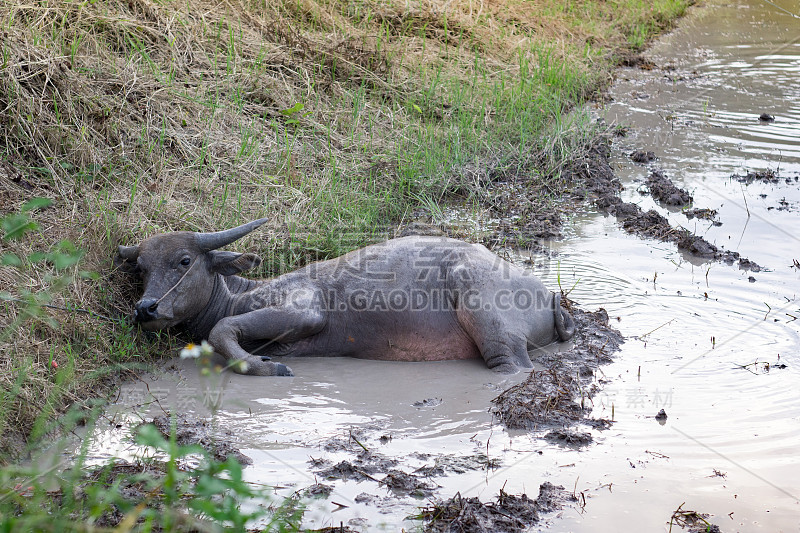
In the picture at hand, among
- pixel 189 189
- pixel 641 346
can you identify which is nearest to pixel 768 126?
pixel 641 346

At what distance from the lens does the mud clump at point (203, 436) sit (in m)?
3.34

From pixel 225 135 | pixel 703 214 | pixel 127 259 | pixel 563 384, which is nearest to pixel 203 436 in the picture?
pixel 127 259

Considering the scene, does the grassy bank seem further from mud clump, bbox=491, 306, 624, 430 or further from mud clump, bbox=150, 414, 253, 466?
mud clump, bbox=491, 306, 624, 430

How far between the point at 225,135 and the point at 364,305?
2.64 m

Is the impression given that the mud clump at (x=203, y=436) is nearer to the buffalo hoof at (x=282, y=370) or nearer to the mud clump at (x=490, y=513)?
the buffalo hoof at (x=282, y=370)

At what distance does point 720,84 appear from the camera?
394 inches

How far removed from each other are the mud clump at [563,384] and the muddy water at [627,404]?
9 cm

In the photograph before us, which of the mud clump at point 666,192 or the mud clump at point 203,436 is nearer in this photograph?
the mud clump at point 203,436

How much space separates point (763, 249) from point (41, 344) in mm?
4950

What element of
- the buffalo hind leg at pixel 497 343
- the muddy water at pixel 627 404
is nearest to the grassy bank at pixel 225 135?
the muddy water at pixel 627 404

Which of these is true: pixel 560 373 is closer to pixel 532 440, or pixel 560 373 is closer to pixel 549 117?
pixel 532 440

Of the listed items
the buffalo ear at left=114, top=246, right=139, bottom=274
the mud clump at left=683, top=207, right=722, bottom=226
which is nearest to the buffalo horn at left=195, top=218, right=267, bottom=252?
the buffalo ear at left=114, top=246, right=139, bottom=274

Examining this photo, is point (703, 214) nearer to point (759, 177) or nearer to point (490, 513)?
point (759, 177)

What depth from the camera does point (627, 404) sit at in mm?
3920
